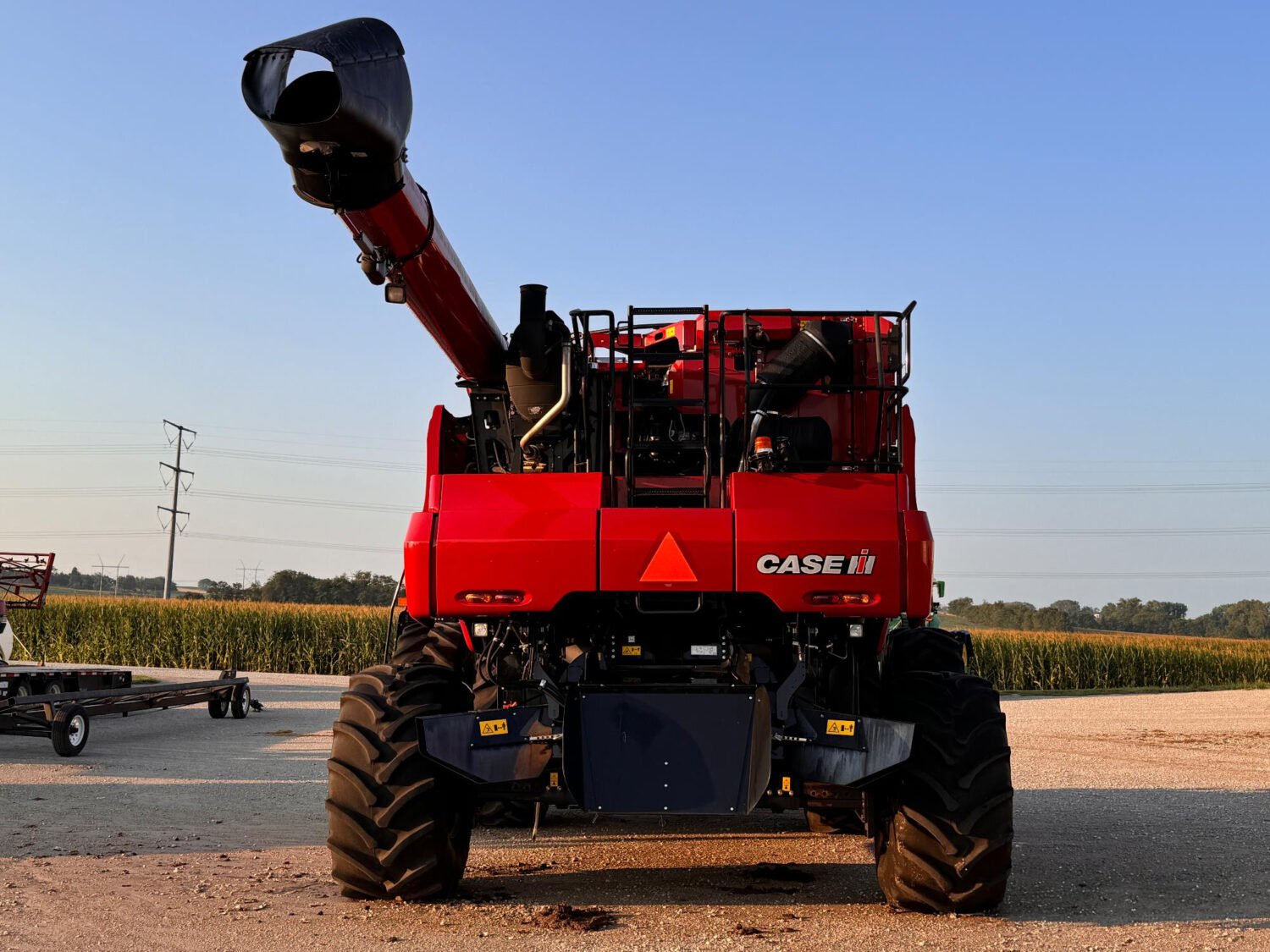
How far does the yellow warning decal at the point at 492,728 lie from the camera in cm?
626

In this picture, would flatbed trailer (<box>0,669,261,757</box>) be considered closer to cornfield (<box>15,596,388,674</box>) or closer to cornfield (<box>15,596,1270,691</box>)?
cornfield (<box>15,596,1270,691</box>)

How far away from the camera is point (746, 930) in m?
6.12

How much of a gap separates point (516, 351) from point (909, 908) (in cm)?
365

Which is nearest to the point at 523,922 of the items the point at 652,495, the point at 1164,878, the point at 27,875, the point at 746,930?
the point at 746,930

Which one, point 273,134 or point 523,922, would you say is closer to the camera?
point 273,134

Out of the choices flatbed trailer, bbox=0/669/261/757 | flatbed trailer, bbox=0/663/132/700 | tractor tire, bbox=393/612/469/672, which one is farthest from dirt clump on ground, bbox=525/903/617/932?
flatbed trailer, bbox=0/663/132/700

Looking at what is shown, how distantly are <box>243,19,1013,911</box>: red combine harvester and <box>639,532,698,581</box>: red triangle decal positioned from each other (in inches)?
0.5

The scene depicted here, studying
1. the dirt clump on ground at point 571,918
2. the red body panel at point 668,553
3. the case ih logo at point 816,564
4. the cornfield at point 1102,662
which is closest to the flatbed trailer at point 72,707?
the dirt clump on ground at point 571,918

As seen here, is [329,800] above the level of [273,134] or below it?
below

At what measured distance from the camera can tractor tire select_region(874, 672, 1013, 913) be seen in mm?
6223

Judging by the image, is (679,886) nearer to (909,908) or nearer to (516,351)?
(909,908)

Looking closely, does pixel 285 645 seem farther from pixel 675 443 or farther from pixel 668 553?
pixel 668 553

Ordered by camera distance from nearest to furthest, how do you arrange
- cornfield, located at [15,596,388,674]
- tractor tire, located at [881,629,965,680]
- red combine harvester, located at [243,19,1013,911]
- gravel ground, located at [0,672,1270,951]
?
gravel ground, located at [0,672,1270,951]
red combine harvester, located at [243,19,1013,911]
tractor tire, located at [881,629,965,680]
cornfield, located at [15,596,388,674]

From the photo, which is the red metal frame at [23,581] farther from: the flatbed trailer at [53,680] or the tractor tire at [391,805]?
the tractor tire at [391,805]
